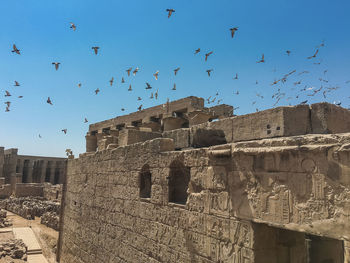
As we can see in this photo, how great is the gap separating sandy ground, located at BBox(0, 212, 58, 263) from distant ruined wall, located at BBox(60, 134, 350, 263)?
556 cm

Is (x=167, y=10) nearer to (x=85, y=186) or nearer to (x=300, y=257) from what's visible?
(x=85, y=186)

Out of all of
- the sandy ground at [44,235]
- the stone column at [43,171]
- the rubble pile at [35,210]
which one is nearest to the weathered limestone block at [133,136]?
the sandy ground at [44,235]

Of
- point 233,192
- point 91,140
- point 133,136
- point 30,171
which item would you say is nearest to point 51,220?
point 91,140

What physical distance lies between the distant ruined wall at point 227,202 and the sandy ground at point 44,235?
5.56 metres

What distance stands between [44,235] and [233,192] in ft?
47.8

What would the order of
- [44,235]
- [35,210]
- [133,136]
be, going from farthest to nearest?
[35,210] → [44,235] → [133,136]

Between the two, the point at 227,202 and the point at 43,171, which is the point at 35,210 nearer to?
the point at 43,171

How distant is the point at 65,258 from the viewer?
9836 millimetres

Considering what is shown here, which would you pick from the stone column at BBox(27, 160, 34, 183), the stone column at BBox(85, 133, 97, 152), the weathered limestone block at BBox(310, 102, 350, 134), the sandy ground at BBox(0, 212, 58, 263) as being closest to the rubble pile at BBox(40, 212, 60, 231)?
the sandy ground at BBox(0, 212, 58, 263)

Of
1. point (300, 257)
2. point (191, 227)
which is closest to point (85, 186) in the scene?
point (191, 227)

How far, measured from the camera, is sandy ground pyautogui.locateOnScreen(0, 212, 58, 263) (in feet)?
40.3

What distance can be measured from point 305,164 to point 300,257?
180cm

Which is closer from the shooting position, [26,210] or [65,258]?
[65,258]

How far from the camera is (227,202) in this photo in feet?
13.5
